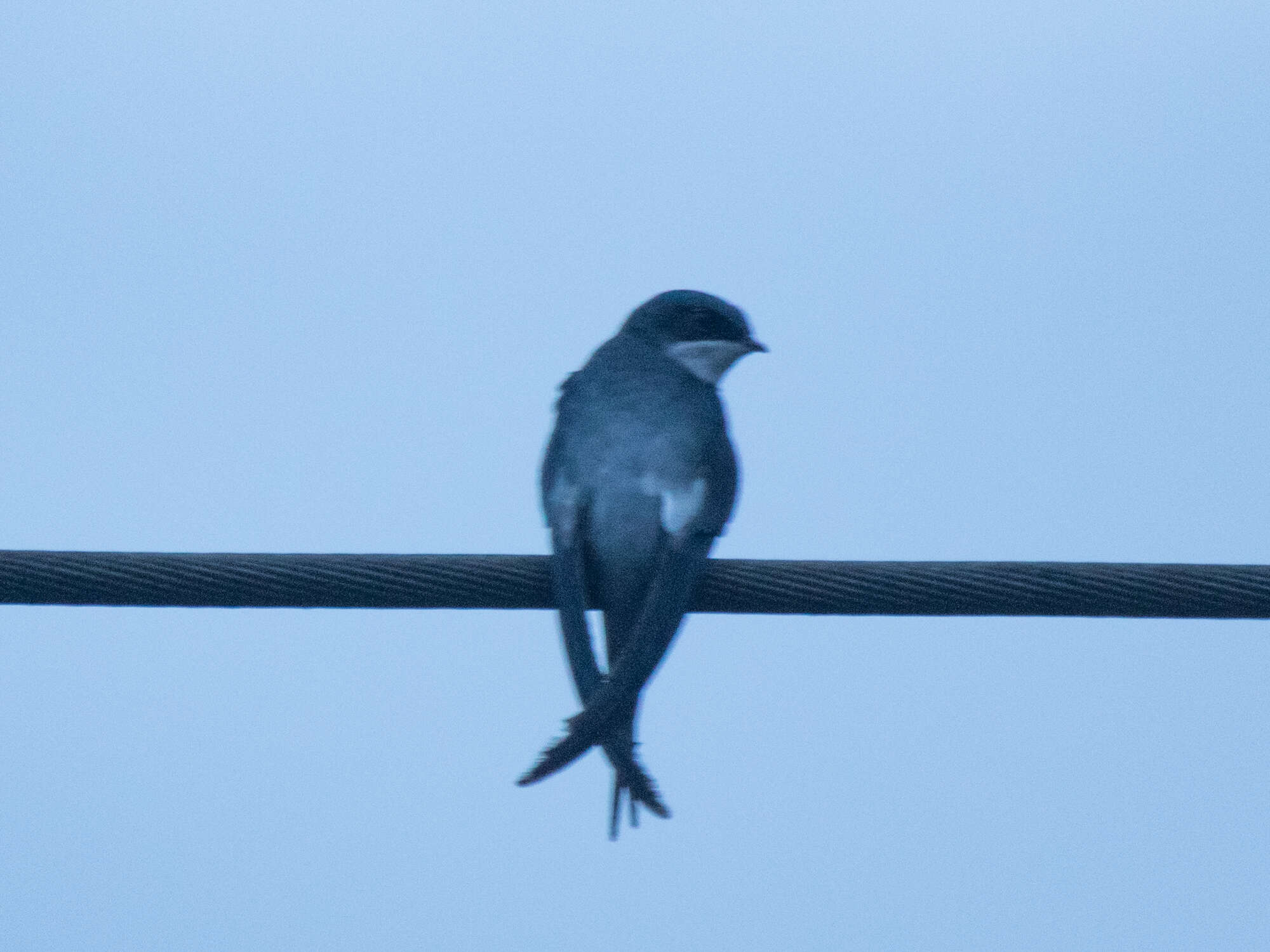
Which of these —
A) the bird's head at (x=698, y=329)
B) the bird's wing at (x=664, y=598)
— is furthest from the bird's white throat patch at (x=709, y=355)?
the bird's wing at (x=664, y=598)

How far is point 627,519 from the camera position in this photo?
11.4 ft

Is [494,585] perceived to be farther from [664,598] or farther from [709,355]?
[709,355]

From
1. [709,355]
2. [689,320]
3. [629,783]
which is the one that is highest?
[689,320]

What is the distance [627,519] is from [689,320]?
3.79 feet

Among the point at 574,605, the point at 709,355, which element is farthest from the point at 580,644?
the point at 709,355

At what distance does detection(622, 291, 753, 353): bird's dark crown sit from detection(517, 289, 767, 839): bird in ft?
0.77

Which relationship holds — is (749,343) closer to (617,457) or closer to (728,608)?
(617,457)

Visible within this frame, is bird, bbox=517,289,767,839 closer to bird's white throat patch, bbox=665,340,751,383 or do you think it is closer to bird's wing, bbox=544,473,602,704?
bird's wing, bbox=544,473,602,704

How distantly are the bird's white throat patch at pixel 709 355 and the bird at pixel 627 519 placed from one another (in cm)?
13

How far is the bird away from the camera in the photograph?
10.0 ft

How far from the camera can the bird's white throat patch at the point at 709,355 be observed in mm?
4371

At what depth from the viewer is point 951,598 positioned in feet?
8.87

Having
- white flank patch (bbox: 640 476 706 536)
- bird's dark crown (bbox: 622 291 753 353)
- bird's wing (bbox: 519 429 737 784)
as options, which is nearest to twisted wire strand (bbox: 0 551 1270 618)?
bird's wing (bbox: 519 429 737 784)

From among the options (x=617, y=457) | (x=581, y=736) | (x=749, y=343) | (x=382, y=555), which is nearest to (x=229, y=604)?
(x=382, y=555)
